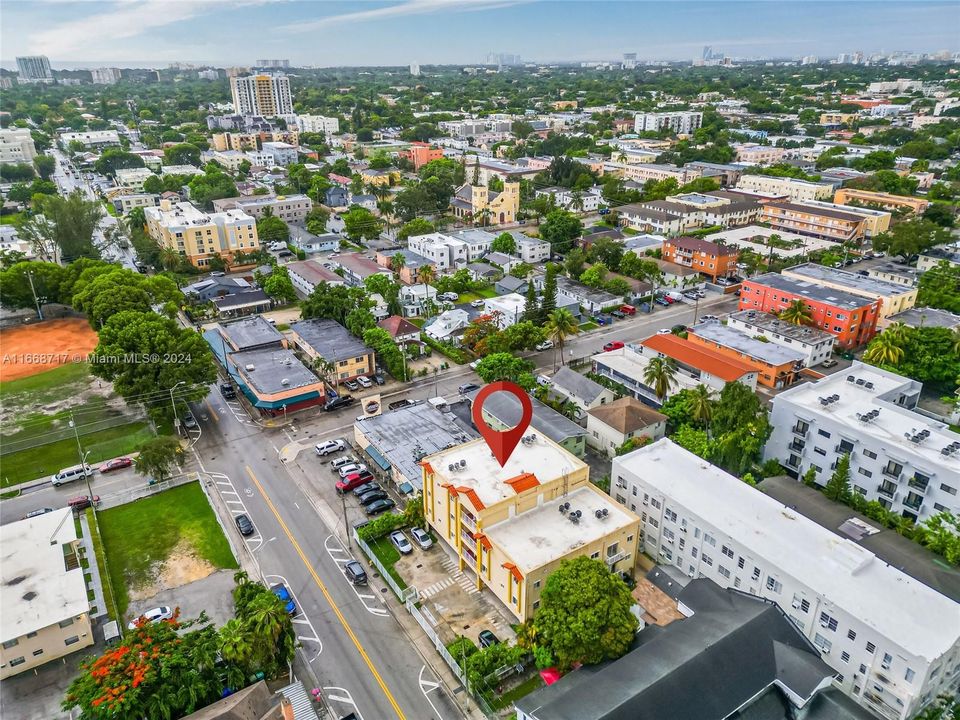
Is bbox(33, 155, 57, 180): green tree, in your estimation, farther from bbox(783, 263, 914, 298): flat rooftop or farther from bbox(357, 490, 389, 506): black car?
bbox(783, 263, 914, 298): flat rooftop

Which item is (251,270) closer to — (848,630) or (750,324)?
(750,324)

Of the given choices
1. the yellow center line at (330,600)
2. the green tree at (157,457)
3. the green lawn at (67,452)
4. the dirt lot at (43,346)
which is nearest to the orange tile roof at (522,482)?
the yellow center line at (330,600)

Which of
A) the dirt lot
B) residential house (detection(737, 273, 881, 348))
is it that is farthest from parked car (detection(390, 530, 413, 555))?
residential house (detection(737, 273, 881, 348))

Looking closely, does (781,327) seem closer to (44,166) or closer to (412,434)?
(412,434)

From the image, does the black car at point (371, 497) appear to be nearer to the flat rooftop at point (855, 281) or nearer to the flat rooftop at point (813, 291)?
the flat rooftop at point (813, 291)

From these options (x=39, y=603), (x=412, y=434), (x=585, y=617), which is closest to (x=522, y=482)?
(x=585, y=617)

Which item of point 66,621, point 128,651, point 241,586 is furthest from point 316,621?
point 66,621
